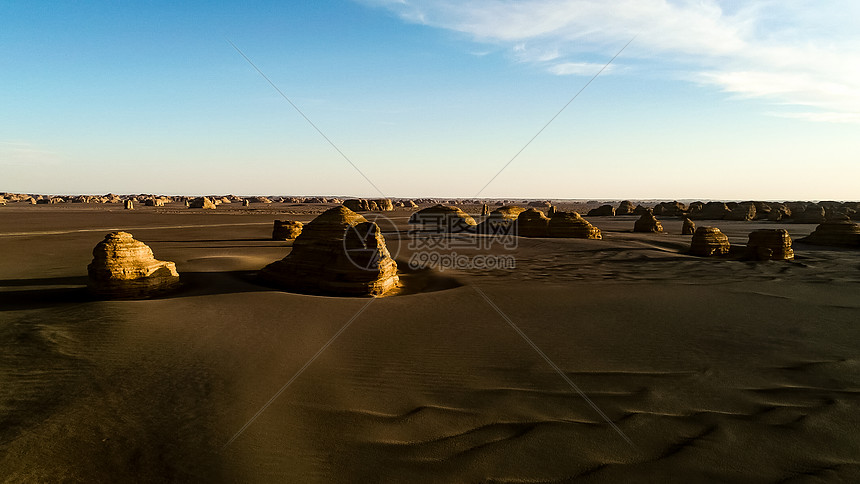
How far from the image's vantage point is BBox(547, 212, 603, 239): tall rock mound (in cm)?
2542

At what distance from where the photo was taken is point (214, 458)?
3605mm

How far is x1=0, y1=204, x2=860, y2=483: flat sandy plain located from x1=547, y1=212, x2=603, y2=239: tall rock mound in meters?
15.7

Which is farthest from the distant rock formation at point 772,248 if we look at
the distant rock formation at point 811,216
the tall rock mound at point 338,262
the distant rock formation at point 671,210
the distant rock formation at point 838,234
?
the distant rock formation at point 671,210

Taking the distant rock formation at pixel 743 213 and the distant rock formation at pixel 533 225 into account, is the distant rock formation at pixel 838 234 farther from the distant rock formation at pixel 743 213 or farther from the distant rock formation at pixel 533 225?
the distant rock formation at pixel 743 213

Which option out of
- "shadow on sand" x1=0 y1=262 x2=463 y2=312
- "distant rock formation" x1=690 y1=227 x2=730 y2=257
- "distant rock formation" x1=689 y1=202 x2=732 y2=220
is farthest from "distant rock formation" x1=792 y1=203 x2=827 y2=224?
"shadow on sand" x1=0 y1=262 x2=463 y2=312

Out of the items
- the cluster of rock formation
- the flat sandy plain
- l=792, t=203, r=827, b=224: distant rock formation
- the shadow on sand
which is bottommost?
the flat sandy plain

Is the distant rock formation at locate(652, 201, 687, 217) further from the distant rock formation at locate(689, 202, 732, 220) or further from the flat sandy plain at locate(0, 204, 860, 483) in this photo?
the flat sandy plain at locate(0, 204, 860, 483)

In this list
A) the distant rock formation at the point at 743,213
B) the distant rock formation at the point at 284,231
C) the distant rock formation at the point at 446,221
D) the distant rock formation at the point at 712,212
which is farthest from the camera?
the distant rock formation at the point at 712,212

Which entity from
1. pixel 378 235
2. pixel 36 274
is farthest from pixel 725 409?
pixel 36 274

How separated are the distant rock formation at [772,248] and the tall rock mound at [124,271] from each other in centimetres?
2123

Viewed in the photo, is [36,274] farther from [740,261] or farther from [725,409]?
[740,261]

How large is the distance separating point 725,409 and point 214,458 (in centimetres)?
537

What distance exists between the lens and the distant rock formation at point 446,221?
3544cm

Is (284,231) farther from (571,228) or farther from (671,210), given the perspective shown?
(671,210)
